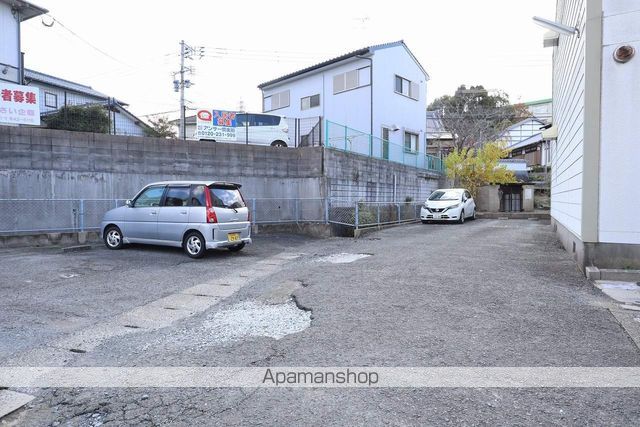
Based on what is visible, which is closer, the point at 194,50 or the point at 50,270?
the point at 50,270

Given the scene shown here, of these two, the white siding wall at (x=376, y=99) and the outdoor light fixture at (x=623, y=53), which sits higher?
the white siding wall at (x=376, y=99)

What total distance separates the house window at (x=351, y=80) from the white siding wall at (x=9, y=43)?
1474 centimetres

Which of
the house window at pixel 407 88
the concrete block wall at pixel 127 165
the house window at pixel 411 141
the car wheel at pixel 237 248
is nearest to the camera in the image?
the car wheel at pixel 237 248

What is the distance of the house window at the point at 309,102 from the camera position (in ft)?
78.4

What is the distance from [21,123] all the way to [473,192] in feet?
72.6

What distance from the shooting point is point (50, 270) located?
7.27 meters

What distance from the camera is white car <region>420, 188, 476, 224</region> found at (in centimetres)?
1653

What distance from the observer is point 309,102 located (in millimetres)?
24375

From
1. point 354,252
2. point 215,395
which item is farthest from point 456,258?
point 215,395

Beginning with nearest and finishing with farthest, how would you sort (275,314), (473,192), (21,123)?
(275,314)
(21,123)
(473,192)

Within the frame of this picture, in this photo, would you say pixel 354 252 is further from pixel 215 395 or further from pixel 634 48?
pixel 215 395

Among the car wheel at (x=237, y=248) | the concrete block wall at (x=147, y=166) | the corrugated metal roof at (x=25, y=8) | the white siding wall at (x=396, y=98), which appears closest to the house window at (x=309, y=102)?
the white siding wall at (x=396, y=98)
